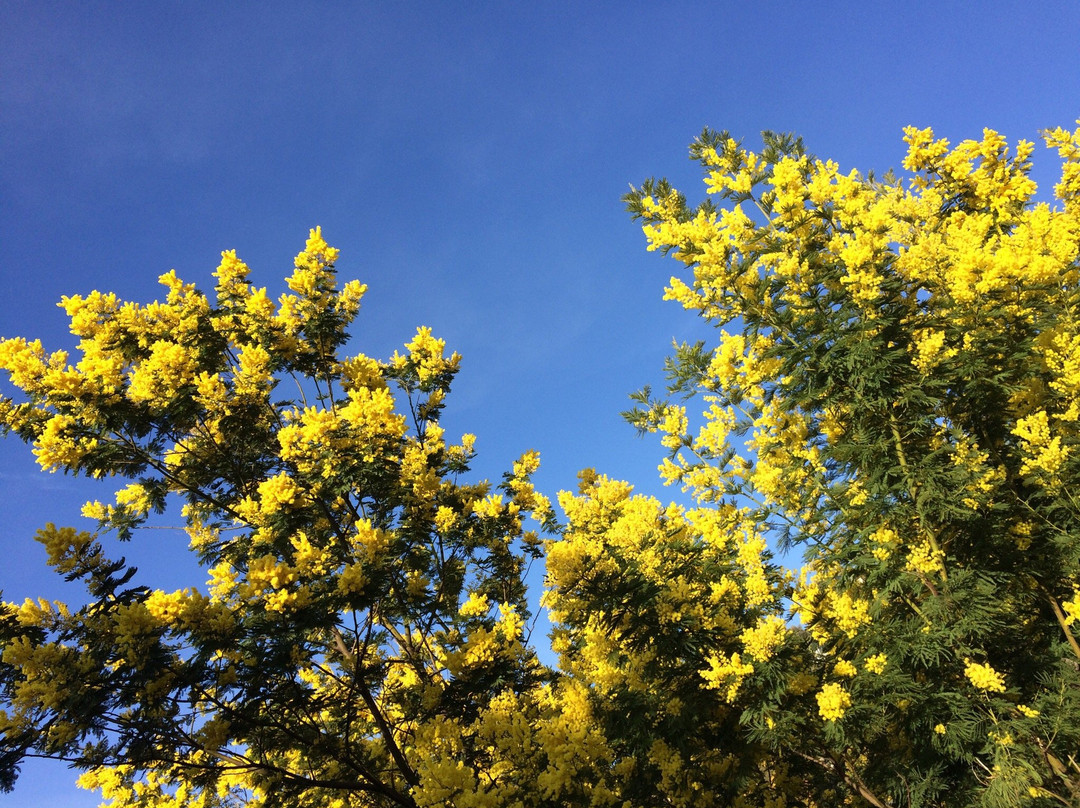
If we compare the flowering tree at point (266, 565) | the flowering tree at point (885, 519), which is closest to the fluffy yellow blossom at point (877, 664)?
the flowering tree at point (885, 519)

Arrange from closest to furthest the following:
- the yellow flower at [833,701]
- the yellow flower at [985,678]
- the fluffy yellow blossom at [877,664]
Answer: the yellow flower at [985,678] → the yellow flower at [833,701] → the fluffy yellow blossom at [877,664]

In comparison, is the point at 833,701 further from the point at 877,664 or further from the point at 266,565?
the point at 266,565

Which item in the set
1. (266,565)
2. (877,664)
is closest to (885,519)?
(877,664)

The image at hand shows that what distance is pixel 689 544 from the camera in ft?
26.8

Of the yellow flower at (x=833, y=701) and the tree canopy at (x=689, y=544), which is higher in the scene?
the tree canopy at (x=689, y=544)

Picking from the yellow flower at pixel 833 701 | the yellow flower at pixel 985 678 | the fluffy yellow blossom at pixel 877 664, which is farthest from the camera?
the fluffy yellow blossom at pixel 877 664

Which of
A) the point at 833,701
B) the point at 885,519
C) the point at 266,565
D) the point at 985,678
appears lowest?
the point at 985,678

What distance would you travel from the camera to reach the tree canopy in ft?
17.9

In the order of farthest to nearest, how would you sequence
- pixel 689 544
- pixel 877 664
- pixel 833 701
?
pixel 689 544
pixel 877 664
pixel 833 701

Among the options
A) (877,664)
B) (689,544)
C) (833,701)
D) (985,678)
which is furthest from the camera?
(689,544)

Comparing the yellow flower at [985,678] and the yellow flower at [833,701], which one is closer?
the yellow flower at [985,678]

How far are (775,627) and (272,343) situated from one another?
25.0 ft

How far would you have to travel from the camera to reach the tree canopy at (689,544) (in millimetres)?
5465

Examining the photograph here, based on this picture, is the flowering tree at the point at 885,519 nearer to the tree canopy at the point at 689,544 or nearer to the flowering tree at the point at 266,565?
the tree canopy at the point at 689,544
